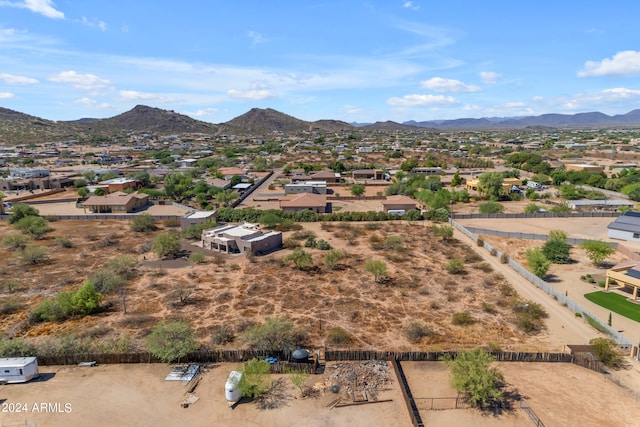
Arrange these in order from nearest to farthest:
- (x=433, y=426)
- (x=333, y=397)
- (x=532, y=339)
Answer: (x=433, y=426) → (x=333, y=397) → (x=532, y=339)

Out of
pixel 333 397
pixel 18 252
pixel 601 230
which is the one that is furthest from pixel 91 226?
pixel 601 230

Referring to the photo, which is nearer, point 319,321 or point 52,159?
point 319,321

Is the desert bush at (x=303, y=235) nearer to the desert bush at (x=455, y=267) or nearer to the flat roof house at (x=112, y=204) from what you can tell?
the desert bush at (x=455, y=267)

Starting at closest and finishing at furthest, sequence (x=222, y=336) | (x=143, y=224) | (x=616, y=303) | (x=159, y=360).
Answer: (x=159, y=360), (x=222, y=336), (x=616, y=303), (x=143, y=224)

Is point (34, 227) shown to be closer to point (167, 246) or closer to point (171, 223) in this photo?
point (171, 223)

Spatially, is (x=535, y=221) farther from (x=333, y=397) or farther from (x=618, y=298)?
(x=333, y=397)

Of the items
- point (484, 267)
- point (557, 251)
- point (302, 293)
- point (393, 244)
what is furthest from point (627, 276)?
point (302, 293)
